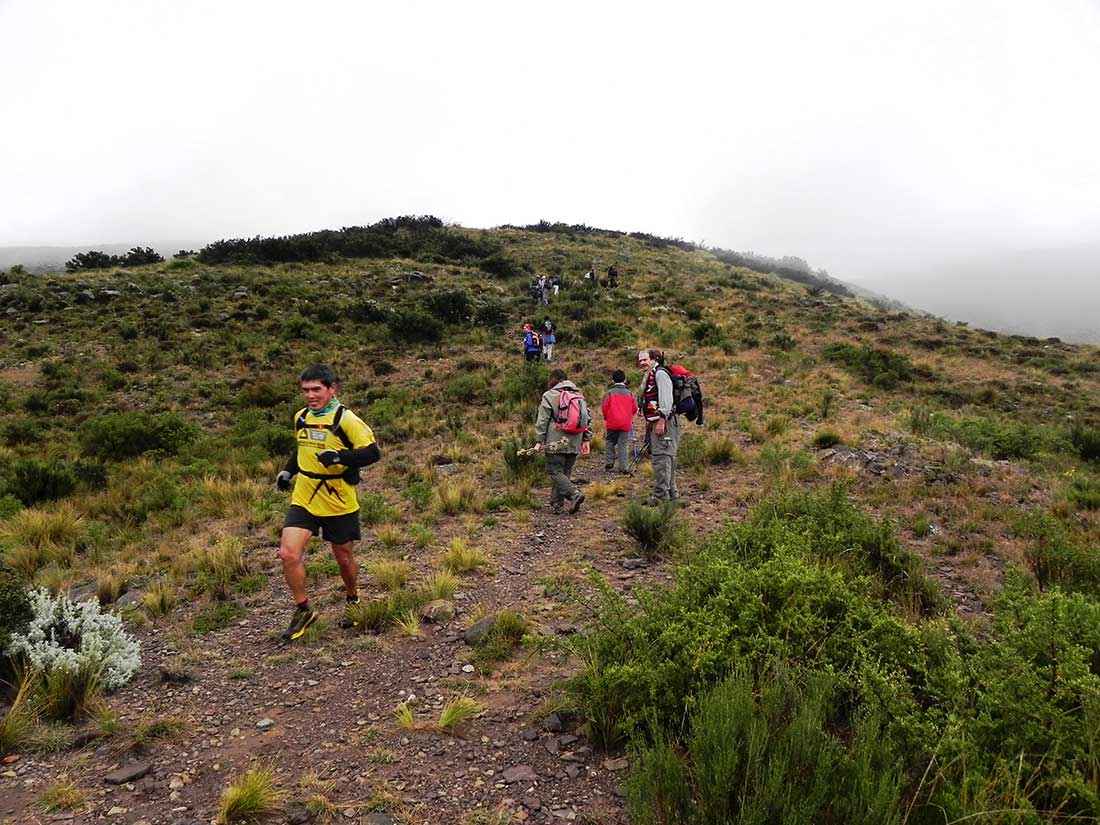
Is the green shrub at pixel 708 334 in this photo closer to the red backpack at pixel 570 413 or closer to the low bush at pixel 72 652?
the red backpack at pixel 570 413

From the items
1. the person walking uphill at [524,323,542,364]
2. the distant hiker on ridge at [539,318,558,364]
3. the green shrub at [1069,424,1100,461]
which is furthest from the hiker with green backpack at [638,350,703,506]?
the distant hiker on ridge at [539,318,558,364]

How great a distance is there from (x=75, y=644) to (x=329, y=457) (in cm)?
221

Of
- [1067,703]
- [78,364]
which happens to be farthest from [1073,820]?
[78,364]

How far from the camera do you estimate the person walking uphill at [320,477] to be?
4344 millimetres

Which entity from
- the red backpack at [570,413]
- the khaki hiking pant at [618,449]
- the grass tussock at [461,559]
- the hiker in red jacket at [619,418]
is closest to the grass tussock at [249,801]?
the grass tussock at [461,559]

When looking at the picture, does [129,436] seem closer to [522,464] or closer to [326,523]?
[522,464]

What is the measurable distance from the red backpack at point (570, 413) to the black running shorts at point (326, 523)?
3.23 meters

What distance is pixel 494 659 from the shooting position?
13.2 feet

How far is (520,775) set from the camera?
2873 millimetres

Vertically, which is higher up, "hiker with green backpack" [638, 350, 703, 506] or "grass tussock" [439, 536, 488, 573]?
"hiker with green backpack" [638, 350, 703, 506]

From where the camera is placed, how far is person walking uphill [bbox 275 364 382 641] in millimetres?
4344

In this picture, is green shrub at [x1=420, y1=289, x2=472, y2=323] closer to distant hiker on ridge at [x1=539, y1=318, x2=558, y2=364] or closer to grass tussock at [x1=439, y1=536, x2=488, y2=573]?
distant hiker on ridge at [x1=539, y1=318, x2=558, y2=364]

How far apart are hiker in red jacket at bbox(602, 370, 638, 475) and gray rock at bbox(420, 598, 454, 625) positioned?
4582 millimetres

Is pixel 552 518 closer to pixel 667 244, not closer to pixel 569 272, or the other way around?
pixel 569 272
